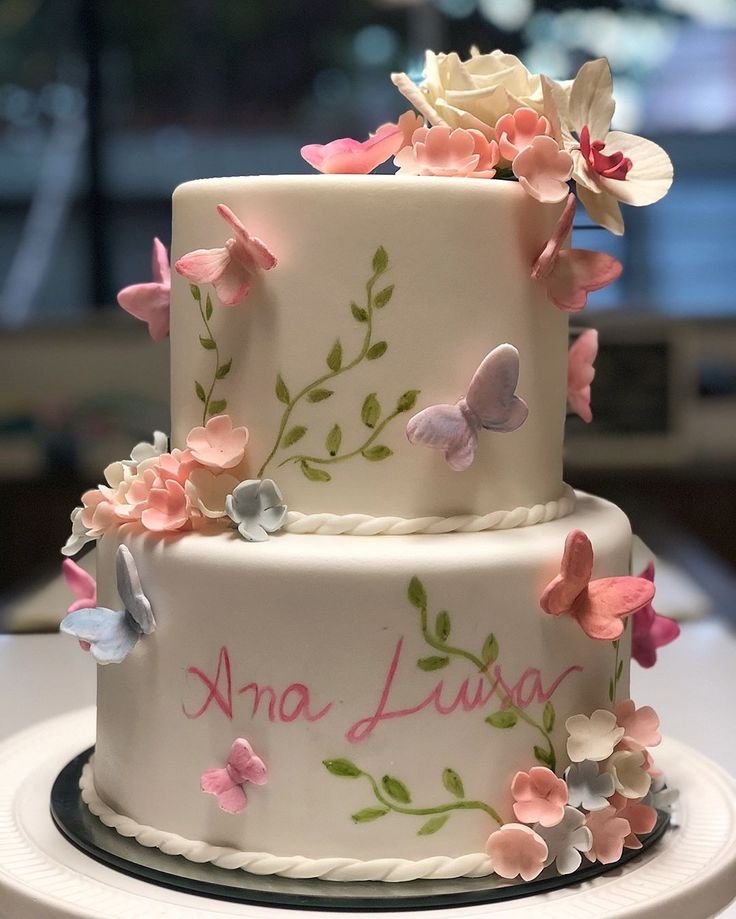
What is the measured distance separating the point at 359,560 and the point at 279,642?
0.11 m

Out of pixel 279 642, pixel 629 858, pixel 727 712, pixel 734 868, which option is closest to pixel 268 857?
pixel 279 642

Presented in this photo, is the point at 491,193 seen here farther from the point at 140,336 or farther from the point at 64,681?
the point at 140,336

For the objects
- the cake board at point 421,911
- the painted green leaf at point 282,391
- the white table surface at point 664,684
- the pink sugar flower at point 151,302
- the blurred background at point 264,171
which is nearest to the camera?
the cake board at point 421,911

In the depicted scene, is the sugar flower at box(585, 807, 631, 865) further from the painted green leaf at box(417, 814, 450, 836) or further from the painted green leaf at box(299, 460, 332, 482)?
the painted green leaf at box(299, 460, 332, 482)

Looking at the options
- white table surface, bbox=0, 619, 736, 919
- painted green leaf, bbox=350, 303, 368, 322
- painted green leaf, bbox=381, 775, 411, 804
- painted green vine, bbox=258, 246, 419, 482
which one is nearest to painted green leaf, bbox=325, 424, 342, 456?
painted green vine, bbox=258, 246, 419, 482

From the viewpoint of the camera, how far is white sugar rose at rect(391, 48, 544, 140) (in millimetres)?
1355

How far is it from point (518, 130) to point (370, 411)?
Answer: 35cm

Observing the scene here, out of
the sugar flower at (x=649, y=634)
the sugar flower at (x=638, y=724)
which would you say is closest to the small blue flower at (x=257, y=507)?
the sugar flower at (x=638, y=724)

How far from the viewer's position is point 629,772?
4.34ft

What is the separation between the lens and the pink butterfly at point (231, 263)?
4.09 feet

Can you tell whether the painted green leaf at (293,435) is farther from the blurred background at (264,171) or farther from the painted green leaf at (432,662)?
the blurred background at (264,171)

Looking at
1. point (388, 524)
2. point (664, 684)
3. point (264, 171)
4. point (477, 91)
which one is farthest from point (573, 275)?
point (264, 171)

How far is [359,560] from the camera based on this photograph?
1210 mm

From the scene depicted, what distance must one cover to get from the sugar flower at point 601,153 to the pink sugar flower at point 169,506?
534mm
